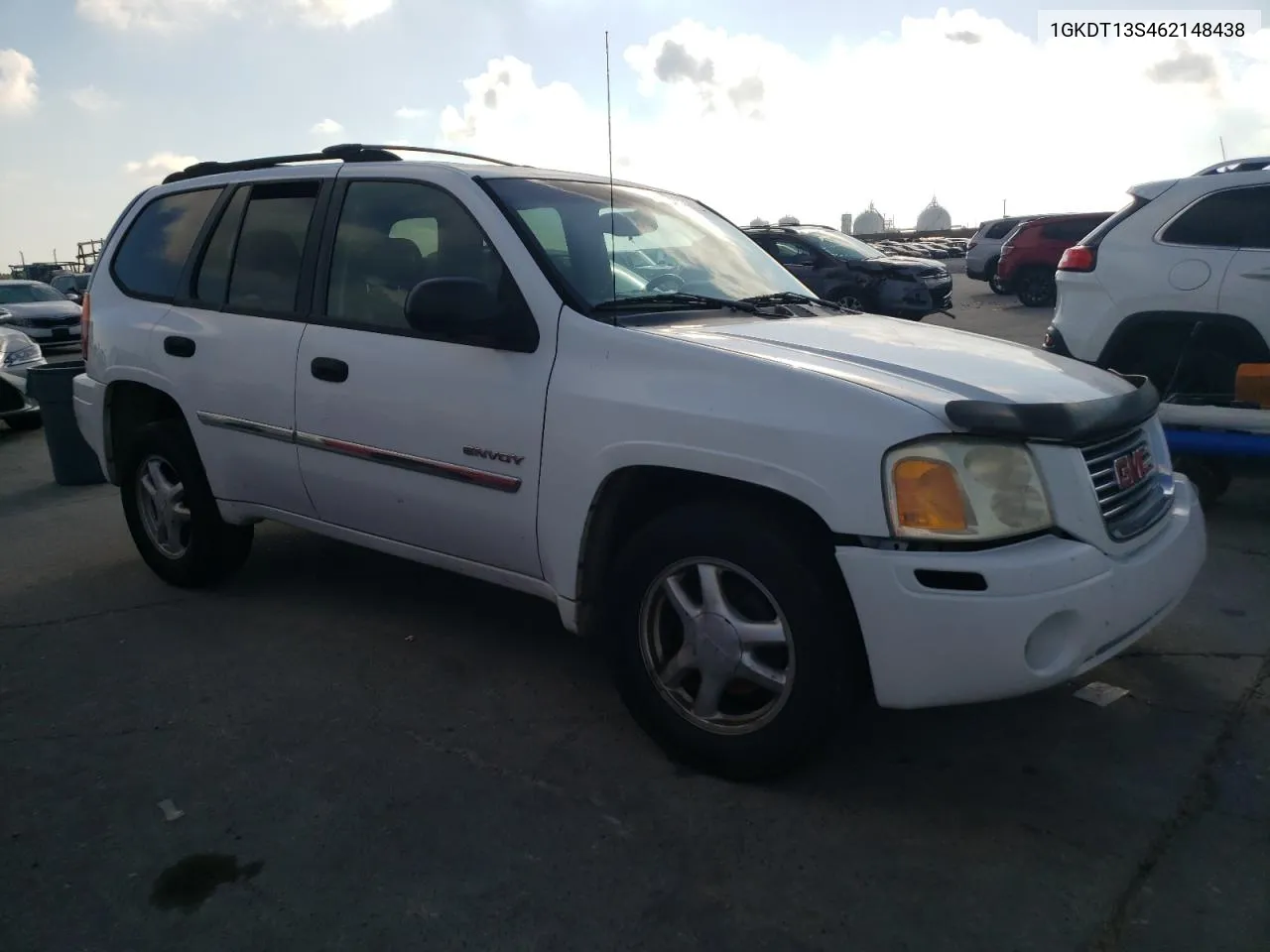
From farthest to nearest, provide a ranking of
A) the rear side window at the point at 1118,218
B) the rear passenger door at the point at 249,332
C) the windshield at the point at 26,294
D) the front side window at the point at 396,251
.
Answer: the windshield at the point at 26,294 < the rear side window at the point at 1118,218 < the rear passenger door at the point at 249,332 < the front side window at the point at 396,251

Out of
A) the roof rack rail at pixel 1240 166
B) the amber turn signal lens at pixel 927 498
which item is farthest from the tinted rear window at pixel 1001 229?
the amber turn signal lens at pixel 927 498

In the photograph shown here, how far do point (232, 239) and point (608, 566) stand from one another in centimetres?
240

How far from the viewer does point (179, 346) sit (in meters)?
4.59

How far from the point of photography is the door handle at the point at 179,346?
4.53 meters

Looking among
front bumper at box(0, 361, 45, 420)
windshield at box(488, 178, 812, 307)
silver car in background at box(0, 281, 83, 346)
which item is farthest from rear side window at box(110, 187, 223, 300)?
silver car in background at box(0, 281, 83, 346)

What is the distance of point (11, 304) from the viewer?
19.5m

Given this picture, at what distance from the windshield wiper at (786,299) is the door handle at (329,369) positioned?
1474mm

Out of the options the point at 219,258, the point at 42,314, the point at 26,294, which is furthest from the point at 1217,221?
the point at 26,294

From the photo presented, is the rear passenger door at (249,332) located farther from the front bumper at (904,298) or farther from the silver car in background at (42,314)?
the silver car in background at (42,314)

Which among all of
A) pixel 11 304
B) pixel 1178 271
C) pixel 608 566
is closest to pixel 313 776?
pixel 608 566

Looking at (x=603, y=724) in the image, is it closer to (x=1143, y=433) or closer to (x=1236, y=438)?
(x=1143, y=433)

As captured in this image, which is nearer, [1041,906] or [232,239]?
[1041,906]

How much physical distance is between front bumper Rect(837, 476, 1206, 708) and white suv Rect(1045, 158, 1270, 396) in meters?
3.49

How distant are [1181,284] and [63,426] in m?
7.35
